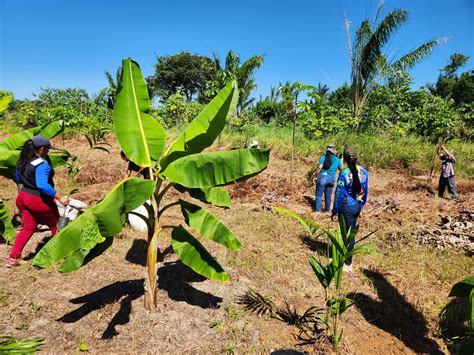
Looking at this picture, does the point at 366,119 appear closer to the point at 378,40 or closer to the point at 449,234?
the point at 378,40

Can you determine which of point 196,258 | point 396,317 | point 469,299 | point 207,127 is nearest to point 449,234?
point 396,317

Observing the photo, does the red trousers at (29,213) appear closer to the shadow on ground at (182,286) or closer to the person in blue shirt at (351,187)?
the shadow on ground at (182,286)

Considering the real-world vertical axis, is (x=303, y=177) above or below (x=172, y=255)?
above

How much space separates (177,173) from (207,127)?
0.60 meters

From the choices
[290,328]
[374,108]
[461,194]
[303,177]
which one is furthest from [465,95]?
[290,328]

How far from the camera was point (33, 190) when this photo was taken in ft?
12.8

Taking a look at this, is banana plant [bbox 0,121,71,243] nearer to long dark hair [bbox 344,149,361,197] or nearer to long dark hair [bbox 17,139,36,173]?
long dark hair [bbox 17,139,36,173]

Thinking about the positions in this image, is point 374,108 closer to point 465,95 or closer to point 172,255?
point 172,255

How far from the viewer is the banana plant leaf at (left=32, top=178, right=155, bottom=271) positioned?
84.3 inches

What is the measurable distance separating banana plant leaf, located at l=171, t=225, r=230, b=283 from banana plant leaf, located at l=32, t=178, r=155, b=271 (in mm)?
757

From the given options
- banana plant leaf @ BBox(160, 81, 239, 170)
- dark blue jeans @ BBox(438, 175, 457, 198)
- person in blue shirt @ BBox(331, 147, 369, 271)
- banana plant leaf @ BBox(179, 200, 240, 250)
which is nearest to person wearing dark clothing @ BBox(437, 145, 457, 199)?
dark blue jeans @ BBox(438, 175, 457, 198)

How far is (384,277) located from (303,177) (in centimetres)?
546

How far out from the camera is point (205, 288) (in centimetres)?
378

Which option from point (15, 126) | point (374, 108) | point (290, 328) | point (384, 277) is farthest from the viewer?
point (15, 126)
